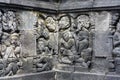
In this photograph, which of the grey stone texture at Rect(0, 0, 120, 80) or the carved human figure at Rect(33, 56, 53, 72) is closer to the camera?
the grey stone texture at Rect(0, 0, 120, 80)

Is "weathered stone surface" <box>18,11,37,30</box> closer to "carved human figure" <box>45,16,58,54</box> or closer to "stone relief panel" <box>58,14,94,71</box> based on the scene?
"carved human figure" <box>45,16,58,54</box>

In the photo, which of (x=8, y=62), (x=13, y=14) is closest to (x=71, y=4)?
(x=13, y=14)

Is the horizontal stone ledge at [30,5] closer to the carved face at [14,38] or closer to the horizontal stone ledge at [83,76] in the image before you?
the carved face at [14,38]

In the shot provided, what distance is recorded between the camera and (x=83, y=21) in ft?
20.0

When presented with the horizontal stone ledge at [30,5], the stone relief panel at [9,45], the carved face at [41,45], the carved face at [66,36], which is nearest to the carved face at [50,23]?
the horizontal stone ledge at [30,5]

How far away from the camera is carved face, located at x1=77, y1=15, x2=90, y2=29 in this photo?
605cm

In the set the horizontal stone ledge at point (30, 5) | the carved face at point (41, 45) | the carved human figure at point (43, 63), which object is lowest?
the carved human figure at point (43, 63)

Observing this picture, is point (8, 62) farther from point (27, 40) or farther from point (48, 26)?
point (48, 26)

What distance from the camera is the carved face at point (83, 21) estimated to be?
19.9 ft

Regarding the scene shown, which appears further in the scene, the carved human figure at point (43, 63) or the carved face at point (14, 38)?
the carved human figure at point (43, 63)

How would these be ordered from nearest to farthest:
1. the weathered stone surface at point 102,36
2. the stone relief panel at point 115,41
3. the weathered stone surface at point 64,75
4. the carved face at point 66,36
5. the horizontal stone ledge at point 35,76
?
1. the horizontal stone ledge at point 35,76
2. the stone relief panel at point 115,41
3. the weathered stone surface at point 102,36
4. the weathered stone surface at point 64,75
5. the carved face at point 66,36

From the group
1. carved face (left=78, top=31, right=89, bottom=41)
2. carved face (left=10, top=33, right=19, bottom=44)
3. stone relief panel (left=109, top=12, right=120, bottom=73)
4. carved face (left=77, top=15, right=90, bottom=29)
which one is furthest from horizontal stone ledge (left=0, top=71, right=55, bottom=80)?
stone relief panel (left=109, top=12, right=120, bottom=73)

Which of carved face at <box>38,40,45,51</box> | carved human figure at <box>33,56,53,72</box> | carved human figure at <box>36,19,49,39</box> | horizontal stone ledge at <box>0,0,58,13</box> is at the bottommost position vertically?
carved human figure at <box>33,56,53,72</box>

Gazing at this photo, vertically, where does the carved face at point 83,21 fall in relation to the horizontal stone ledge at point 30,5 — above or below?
below
